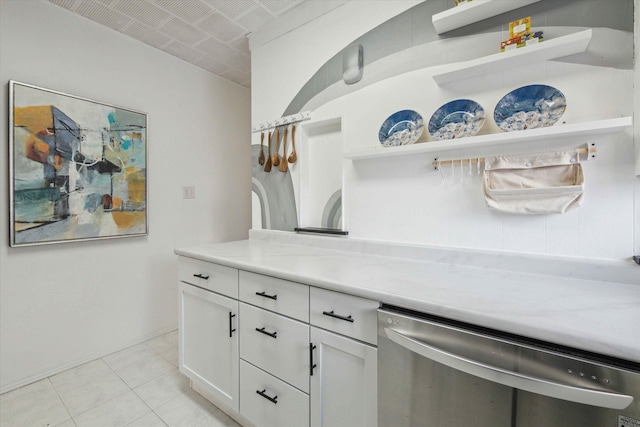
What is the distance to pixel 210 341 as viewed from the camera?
158 centimetres

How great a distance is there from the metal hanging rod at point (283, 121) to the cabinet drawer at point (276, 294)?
3.76 ft

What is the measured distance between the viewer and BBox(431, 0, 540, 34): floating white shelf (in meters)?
1.18

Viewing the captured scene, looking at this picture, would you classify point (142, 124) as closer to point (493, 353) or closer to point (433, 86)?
point (433, 86)

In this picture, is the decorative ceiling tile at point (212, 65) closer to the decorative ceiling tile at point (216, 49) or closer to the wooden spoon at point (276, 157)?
the decorative ceiling tile at point (216, 49)

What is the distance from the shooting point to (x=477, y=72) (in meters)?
1.25

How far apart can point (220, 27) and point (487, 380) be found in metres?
2.64

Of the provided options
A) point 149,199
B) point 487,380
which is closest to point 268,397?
point 487,380

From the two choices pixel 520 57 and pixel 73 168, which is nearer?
pixel 520 57

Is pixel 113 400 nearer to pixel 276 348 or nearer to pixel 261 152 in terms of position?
pixel 276 348

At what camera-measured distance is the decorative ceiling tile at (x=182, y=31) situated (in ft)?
6.86

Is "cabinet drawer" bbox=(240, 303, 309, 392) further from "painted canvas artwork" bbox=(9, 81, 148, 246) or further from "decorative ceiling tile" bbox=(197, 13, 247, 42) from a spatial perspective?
"decorative ceiling tile" bbox=(197, 13, 247, 42)

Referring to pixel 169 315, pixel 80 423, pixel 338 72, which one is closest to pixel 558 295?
pixel 338 72

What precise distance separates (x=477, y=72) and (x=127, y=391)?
A: 267 centimetres

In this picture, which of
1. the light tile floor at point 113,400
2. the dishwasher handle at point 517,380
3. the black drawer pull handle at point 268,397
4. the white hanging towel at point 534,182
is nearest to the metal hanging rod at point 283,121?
the white hanging towel at point 534,182
